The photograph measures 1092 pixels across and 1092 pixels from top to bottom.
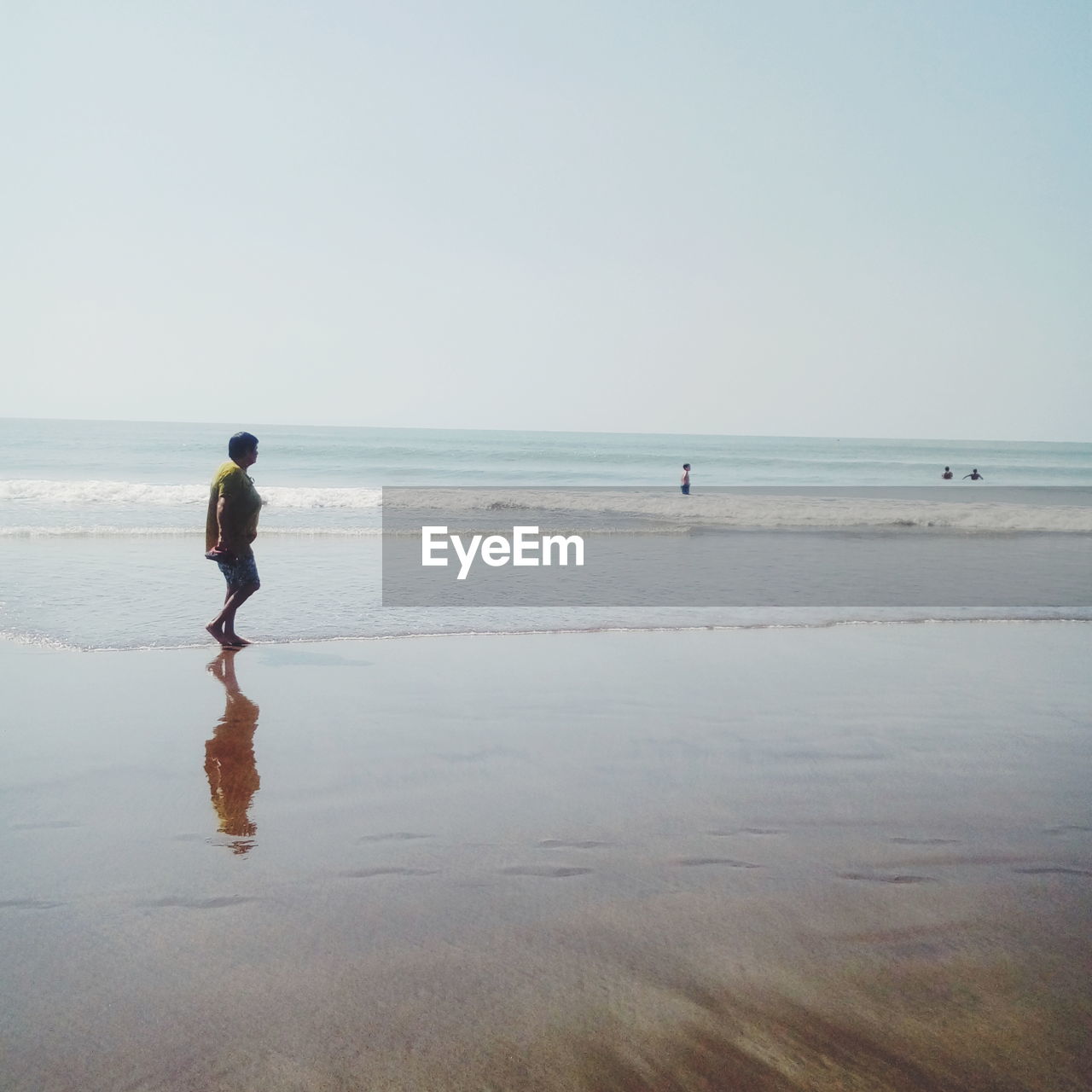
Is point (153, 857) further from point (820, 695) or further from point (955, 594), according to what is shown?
point (955, 594)

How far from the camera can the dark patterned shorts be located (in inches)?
322

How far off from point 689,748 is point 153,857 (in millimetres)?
2819

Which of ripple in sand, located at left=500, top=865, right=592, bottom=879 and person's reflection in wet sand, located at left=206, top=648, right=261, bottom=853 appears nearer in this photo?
ripple in sand, located at left=500, top=865, right=592, bottom=879

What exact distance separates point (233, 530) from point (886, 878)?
6.26 m

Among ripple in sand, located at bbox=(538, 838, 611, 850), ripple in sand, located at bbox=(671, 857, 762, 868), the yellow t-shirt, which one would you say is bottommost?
ripple in sand, located at bbox=(538, 838, 611, 850)

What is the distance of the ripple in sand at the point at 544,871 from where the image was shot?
11.5ft

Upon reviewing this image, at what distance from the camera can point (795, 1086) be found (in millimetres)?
2334

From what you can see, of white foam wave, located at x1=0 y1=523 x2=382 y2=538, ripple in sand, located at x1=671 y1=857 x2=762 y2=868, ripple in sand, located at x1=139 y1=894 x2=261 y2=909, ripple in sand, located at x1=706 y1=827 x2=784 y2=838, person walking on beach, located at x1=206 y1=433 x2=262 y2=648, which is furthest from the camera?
white foam wave, located at x1=0 y1=523 x2=382 y2=538

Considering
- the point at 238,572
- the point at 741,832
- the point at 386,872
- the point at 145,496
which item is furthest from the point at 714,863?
the point at 145,496

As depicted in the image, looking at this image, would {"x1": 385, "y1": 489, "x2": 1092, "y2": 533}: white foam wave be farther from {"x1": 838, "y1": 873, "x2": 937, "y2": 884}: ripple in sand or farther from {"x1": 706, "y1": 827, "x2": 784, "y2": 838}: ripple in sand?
{"x1": 838, "y1": 873, "x2": 937, "y2": 884}: ripple in sand

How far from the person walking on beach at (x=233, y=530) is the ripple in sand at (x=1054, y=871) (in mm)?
6359

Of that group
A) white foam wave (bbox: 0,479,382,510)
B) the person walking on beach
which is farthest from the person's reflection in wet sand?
white foam wave (bbox: 0,479,382,510)

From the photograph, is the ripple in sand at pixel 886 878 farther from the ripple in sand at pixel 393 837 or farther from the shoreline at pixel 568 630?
the shoreline at pixel 568 630

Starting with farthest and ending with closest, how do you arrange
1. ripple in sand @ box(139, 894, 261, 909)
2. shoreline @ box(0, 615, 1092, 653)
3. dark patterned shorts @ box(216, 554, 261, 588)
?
dark patterned shorts @ box(216, 554, 261, 588), shoreline @ box(0, 615, 1092, 653), ripple in sand @ box(139, 894, 261, 909)
